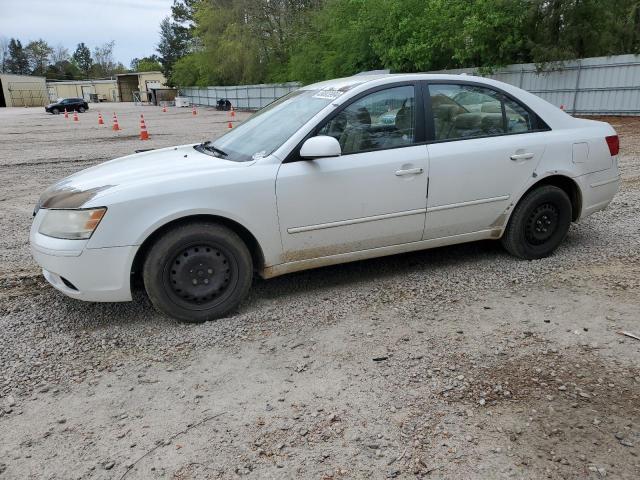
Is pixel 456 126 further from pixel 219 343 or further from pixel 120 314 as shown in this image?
pixel 120 314

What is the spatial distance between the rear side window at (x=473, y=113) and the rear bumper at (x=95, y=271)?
2583mm

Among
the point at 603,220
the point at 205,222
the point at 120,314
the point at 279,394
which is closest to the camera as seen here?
the point at 279,394

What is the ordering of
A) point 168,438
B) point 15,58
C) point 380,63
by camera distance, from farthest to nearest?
point 15,58, point 380,63, point 168,438

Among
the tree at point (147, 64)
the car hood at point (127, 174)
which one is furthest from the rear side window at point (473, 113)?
the tree at point (147, 64)

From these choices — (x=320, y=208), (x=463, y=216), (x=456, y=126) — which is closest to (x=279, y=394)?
(x=320, y=208)

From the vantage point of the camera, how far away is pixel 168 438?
2502 mm

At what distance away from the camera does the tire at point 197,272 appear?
3.50m

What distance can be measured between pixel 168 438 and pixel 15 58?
126070mm

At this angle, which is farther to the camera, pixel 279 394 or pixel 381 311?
pixel 381 311

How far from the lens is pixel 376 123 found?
13.3 feet

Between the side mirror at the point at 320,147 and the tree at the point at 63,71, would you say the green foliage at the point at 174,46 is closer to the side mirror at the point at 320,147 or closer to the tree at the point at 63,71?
the tree at the point at 63,71

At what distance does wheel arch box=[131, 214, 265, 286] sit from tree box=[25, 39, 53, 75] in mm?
121574

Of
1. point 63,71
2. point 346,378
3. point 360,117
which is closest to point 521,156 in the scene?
point 360,117

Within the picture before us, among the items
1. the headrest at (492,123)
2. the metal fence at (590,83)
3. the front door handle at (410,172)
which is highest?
the metal fence at (590,83)
